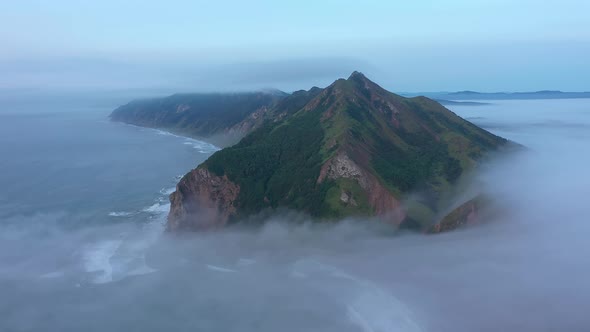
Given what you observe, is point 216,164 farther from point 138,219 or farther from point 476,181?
point 476,181

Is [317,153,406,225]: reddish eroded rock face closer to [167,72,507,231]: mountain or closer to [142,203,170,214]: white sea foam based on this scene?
[167,72,507,231]: mountain

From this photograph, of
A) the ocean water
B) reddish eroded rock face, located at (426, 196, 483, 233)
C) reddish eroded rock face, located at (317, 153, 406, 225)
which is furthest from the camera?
reddish eroded rock face, located at (317, 153, 406, 225)

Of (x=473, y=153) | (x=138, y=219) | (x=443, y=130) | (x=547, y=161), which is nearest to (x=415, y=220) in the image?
(x=473, y=153)

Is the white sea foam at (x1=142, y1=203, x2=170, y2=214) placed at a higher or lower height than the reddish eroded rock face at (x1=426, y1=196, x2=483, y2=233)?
lower

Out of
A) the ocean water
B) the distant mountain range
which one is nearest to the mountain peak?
the distant mountain range

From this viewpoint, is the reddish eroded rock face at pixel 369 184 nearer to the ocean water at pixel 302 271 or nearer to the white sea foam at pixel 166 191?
the ocean water at pixel 302 271

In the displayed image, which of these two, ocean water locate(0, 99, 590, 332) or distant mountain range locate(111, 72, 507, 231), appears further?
distant mountain range locate(111, 72, 507, 231)

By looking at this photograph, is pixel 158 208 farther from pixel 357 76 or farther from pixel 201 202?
pixel 357 76

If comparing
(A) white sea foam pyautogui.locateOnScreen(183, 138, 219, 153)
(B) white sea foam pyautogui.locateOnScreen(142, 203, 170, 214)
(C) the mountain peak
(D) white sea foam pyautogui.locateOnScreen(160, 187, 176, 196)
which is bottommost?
(B) white sea foam pyautogui.locateOnScreen(142, 203, 170, 214)

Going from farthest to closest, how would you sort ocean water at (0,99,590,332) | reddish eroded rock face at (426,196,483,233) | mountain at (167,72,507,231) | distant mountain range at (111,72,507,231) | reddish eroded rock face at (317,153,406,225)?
mountain at (167,72,507,231) < distant mountain range at (111,72,507,231) < reddish eroded rock face at (317,153,406,225) < reddish eroded rock face at (426,196,483,233) < ocean water at (0,99,590,332)
